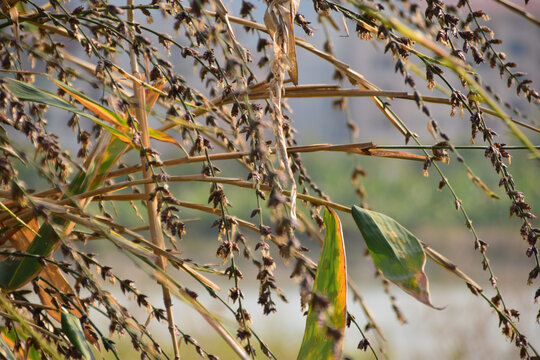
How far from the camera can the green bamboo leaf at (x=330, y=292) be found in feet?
1.14

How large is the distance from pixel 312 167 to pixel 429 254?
4.97 m

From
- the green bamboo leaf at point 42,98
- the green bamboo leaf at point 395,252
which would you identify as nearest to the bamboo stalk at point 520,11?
the green bamboo leaf at point 395,252

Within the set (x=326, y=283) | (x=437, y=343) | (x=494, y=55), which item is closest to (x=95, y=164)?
(x=326, y=283)

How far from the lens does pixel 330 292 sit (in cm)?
37

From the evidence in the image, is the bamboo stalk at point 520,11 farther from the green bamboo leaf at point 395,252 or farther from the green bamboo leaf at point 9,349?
the green bamboo leaf at point 9,349

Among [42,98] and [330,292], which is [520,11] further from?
[42,98]

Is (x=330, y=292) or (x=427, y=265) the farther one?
(x=427, y=265)

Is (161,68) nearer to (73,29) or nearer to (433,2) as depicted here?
(73,29)

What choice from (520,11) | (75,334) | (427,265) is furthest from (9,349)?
(427,265)

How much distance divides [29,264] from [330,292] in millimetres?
238

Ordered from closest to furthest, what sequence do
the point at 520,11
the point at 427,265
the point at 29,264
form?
the point at 520,11
the point at 29,264
the point at 427,265

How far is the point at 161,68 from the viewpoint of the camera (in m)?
0.40

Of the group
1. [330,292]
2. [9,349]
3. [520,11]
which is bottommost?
[9,349]

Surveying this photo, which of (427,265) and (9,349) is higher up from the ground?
(427,265)
